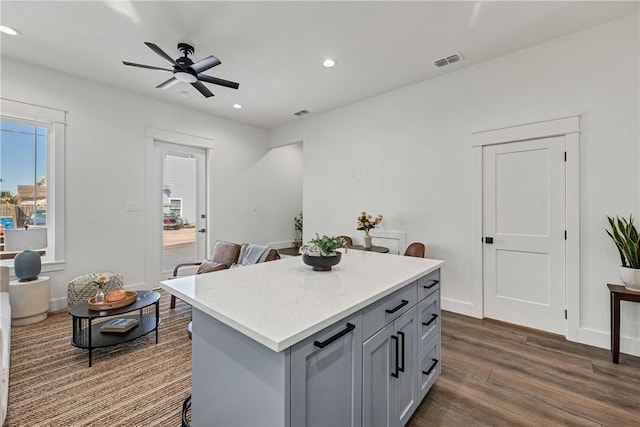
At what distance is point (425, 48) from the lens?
117 inches

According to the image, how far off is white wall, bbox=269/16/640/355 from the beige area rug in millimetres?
3004

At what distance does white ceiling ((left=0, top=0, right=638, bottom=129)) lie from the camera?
94.2 inches

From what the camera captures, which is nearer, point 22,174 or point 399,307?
point 399,307

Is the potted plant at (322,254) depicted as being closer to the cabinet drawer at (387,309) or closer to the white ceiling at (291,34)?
the cabinet drawer at (387,309)

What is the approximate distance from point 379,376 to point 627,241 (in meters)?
2.53

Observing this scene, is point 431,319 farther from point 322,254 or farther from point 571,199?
point 571,199

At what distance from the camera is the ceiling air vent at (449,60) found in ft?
10.3

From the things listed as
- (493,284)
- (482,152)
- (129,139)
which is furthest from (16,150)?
(493,284)

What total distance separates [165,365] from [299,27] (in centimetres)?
317

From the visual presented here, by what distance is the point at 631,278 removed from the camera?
91.1 inches

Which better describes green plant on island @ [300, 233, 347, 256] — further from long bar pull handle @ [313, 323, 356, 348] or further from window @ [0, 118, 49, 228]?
window @ [0, 118, 49, 228]

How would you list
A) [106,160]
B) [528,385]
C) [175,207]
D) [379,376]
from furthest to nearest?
1. [175,207]
2. [106,160]
3. [528,385]
4. [379,376]

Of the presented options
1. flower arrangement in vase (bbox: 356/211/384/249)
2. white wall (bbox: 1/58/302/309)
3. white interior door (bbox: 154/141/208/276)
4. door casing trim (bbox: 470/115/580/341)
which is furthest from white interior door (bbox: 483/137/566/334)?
white interior door (bbox: 154/141/208/276)

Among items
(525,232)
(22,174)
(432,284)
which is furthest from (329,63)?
(22,174)
